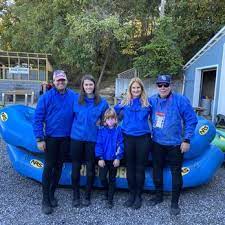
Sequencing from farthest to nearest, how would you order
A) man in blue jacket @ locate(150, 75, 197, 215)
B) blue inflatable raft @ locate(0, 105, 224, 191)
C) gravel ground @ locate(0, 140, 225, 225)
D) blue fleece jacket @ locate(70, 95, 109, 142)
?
blue inflatable raft @ locate(0, 105, 224, 191)
blue fleece jacket @ locate(70, 95, 109, 142)
man in blue jacket @ locate(150, 75, 197, 215)
gravel ground @ locate(0, 140, 225, 225)

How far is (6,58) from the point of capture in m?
19.6

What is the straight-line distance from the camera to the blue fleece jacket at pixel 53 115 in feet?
12.3

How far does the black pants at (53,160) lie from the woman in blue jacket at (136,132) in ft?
2.42

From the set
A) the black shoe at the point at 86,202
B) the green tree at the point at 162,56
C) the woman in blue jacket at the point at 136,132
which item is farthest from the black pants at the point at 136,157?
the green tree at the point at 162,56

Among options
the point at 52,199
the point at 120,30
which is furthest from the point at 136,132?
the point at 120,30

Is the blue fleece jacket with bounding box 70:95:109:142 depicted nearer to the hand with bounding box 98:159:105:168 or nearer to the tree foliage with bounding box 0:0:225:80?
the hand with bounding box 98:159:105:168

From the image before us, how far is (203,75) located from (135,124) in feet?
38.5

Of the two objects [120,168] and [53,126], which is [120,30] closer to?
[120,168]

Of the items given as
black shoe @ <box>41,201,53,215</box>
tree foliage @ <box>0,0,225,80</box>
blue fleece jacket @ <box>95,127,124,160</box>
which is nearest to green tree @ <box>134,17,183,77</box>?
tree foliage @ <box>0,0,225,80</box>

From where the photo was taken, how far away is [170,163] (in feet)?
12.8

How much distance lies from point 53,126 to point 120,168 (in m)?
1.19

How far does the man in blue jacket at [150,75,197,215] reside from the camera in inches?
149

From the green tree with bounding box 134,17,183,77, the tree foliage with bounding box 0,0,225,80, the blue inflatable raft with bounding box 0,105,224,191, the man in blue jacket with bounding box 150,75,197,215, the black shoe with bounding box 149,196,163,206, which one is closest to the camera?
the man in blue jacket with bounding box 150,75,197,215

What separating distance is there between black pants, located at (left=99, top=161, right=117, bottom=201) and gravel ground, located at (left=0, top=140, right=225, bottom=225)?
0.18m
